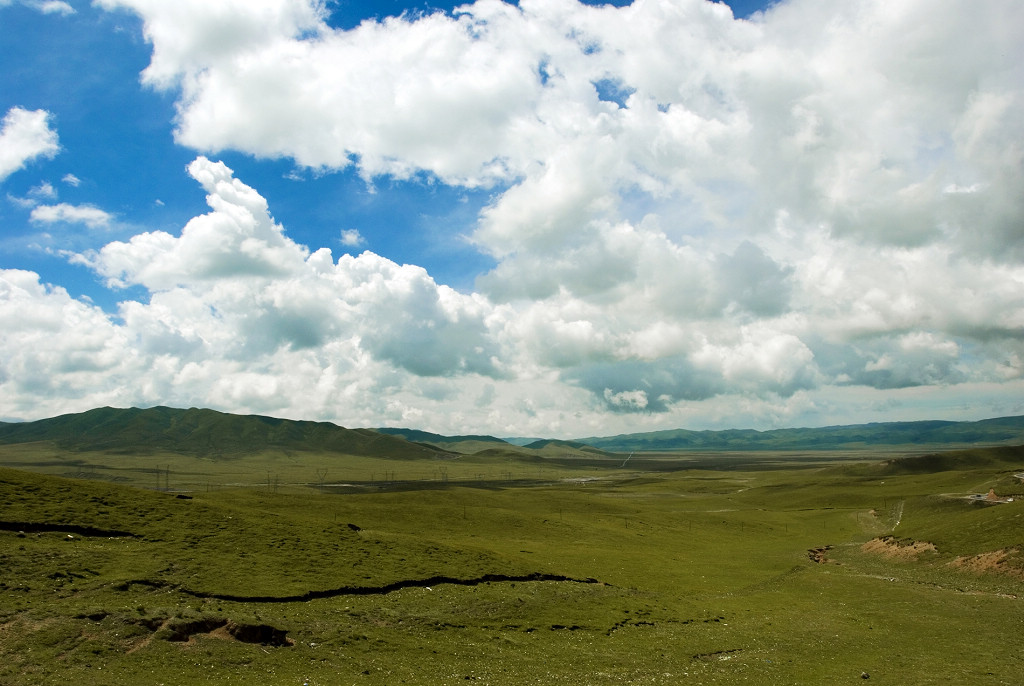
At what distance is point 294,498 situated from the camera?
298 ft

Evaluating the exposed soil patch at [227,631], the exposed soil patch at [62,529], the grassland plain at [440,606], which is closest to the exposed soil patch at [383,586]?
the grassland plain at [440,606]

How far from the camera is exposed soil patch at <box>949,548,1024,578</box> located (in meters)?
50.1

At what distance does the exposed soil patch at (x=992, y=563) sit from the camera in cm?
5014

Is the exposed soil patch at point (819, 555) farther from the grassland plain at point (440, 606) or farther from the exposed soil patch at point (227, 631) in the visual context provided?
the exposed soil patch at point (227, 631)

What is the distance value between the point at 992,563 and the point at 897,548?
14.9 meters

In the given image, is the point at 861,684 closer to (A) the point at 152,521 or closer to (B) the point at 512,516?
(A) the point at 152,521

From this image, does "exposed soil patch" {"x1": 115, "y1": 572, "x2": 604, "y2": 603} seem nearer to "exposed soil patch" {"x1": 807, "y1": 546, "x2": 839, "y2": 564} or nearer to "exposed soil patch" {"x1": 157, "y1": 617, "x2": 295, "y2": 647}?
"exposed soil patch" {"x1": 157, "y1": 617, "x2": 295, "y2": 647}

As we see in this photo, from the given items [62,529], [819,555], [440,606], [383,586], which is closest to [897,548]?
[819,555]

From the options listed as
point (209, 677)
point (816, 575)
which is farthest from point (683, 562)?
point (209, 677)

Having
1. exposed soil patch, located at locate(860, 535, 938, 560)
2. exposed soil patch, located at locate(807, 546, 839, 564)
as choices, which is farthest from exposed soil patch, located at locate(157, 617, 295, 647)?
exposed soil patch, located at locate(860, 535, 938, 560)

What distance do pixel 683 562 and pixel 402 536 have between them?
111ft

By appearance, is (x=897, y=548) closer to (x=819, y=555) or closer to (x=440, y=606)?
(x=819, y=555)

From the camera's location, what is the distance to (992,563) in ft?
172

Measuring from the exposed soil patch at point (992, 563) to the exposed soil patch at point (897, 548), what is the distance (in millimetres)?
6189
